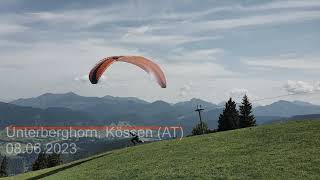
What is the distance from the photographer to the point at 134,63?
44.3 metres

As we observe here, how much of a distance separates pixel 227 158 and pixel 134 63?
1272cm

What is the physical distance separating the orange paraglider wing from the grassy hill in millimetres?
7499

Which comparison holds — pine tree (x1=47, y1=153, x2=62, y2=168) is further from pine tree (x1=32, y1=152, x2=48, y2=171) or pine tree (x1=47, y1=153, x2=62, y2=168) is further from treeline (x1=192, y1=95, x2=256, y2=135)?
treeline (x1=192, y1=95, x2=256, y2=135)

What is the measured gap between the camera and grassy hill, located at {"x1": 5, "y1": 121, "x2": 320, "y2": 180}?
32281mm

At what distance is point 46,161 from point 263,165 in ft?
365

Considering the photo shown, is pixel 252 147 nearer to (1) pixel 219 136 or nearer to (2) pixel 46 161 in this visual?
(1) pixel 219 136

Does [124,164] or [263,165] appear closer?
[263,165]

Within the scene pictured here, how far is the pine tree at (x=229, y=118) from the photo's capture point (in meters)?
125

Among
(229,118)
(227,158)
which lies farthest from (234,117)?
(227,158)

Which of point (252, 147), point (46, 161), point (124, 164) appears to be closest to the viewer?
point (252, 147)

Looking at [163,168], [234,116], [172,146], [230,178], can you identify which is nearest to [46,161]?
[234,116]

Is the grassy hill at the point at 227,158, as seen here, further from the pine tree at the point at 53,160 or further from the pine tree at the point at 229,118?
the pine tree at the point at 53,160

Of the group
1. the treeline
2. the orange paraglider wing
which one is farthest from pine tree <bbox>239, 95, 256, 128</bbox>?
the orange paraglider wing

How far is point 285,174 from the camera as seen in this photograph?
30.4 meters
